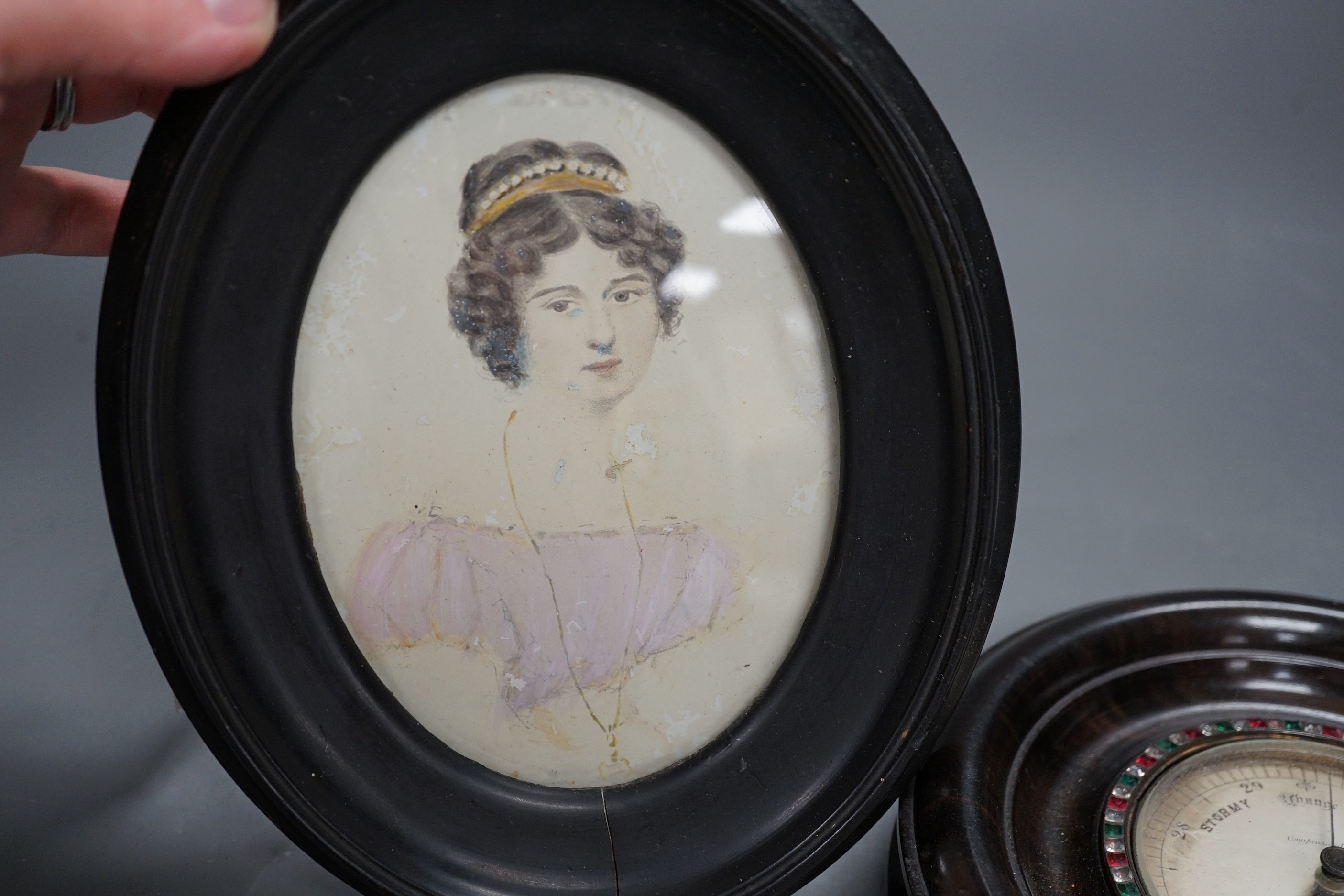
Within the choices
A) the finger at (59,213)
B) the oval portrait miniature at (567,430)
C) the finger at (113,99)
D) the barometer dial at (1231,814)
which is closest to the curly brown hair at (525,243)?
the oval portrait miniature at (567,430)

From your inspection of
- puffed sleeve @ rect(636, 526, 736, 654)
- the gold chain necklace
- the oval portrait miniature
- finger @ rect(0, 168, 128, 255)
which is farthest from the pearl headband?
finger @ rect(0, 168, 128, 255)


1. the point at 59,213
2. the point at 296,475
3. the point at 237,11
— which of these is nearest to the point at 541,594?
the point at 296,475

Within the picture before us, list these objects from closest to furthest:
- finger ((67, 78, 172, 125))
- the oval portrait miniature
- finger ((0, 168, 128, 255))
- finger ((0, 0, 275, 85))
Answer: finger ((0, 0, 275, 85)) → the oval portrait miniature → finger ((67, 78, 172, 125)) → finger ((0, 168, 128, 255))

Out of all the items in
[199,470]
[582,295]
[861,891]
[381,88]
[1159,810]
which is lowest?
[861,891]

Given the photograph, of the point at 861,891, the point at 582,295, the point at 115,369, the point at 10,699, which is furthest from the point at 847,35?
the point at 10,699

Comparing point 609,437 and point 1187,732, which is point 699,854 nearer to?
point 609,437

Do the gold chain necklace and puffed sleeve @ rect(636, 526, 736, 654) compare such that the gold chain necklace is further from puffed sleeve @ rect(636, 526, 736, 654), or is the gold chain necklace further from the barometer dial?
the barometer dial
